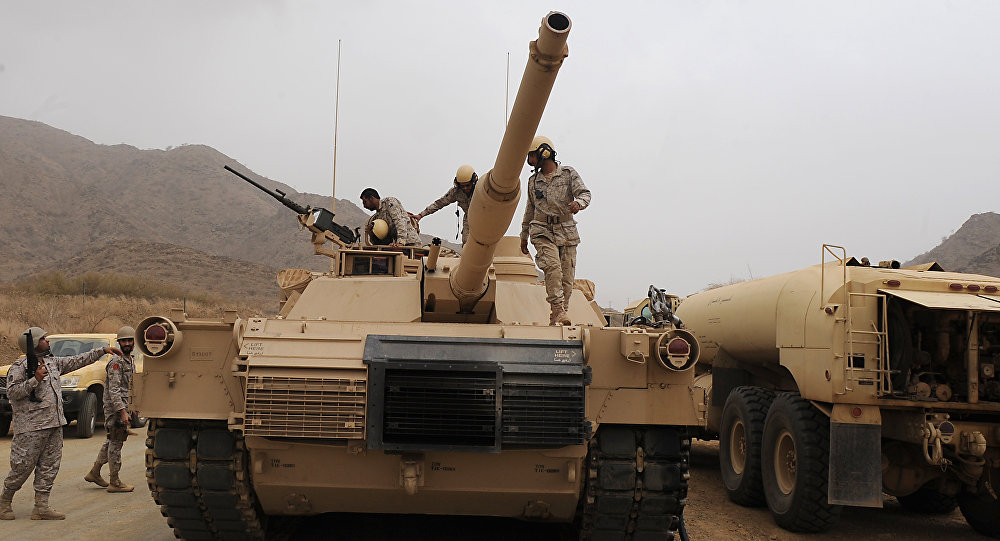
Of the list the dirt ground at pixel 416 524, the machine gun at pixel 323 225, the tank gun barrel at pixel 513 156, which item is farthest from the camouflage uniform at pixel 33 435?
the machine gun at pixel 323 225

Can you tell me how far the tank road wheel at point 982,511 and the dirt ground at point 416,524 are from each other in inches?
5.1

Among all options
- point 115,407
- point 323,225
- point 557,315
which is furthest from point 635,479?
point 323,225

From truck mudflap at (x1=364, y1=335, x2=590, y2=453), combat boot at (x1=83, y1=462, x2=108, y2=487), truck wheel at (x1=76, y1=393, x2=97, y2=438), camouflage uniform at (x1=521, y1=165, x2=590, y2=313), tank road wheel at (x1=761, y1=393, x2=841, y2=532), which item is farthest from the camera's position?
truck wheel at (x1=76, y1=393, x2=97, y2=438)

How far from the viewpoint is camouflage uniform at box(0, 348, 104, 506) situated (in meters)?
7.39

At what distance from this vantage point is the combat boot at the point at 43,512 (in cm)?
736

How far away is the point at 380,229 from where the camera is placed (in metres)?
10.0

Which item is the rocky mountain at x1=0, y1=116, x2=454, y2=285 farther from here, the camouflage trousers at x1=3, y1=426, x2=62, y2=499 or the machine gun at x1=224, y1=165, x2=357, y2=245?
the camouflage trousers at x1=3, y1=426, x2=62, y2=499

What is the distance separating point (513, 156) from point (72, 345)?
12.2m

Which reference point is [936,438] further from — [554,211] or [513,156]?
[513,156]

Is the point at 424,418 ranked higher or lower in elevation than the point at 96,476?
higher

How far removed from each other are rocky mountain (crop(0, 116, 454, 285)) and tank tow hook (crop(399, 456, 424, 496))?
48002 mm

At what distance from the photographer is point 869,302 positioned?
6.99m

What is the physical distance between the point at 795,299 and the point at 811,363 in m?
0.78

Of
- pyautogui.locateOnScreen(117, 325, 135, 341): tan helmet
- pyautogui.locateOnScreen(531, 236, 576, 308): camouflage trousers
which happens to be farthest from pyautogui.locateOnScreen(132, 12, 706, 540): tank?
pyautogui.locateOnScreen(117, 325, 135, 341): tan helmet
